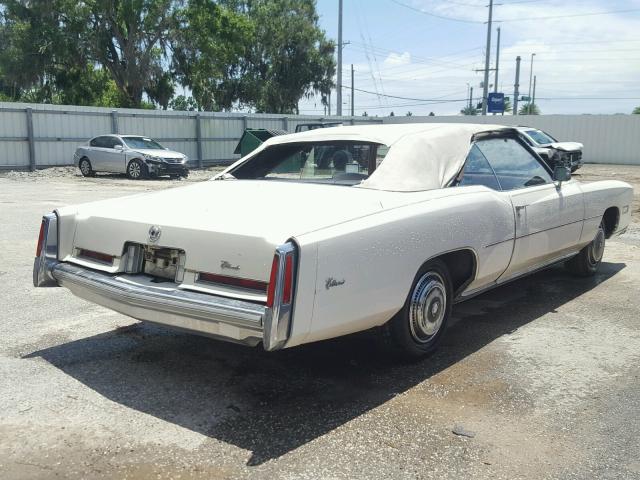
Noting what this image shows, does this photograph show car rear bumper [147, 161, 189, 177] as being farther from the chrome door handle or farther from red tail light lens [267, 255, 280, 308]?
red tail light lens [267, 255, 280, 308]

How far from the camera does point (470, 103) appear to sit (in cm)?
8750

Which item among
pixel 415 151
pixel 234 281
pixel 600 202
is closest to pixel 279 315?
pixel 234 281

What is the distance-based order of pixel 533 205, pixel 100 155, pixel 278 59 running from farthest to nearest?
pixel 278 59, pixel 100 155, pixel 533 205

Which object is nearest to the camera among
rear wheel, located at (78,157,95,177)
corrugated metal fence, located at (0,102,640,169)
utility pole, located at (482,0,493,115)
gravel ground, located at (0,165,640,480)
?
gravel ground, located at (0,165,640,480)

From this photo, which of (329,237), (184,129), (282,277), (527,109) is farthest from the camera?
Result: (527,109)

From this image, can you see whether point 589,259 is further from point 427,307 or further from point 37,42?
point 37,42

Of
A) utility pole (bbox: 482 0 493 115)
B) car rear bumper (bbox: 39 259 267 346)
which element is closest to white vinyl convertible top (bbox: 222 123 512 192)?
car rear bumper (bbox: 39 259 267 346)

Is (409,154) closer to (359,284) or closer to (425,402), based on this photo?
(359,284)

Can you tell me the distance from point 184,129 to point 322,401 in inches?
959

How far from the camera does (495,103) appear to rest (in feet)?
148

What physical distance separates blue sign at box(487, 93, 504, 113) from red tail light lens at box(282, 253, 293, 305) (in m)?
44.5

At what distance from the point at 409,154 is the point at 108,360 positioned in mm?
2403

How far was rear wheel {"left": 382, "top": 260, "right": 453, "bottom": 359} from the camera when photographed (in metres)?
3.96

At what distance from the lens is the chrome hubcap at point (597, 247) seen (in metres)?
6.43
